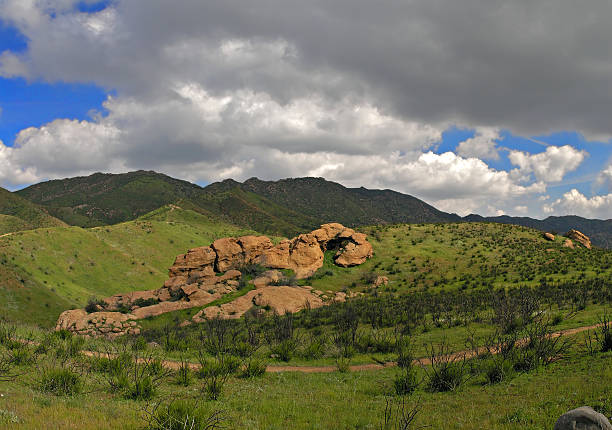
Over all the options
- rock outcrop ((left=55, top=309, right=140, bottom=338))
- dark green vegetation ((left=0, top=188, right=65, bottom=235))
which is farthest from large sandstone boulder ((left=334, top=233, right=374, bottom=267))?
dark green vegetation ((left=0, top=188, right=65, bottom=235))

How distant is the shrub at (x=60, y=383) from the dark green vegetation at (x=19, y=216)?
107 m

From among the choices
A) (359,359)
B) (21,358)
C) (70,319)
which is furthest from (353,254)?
(21,358)

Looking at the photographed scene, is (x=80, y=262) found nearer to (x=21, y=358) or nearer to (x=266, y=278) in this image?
(x=266, y=278)

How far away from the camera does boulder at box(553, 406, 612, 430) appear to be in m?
5.63

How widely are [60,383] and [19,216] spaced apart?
144 metres

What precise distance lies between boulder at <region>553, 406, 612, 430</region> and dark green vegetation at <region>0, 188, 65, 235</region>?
118119mm

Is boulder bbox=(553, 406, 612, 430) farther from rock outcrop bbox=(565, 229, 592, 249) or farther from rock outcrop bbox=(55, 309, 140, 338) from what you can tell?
rock outcrop bbox=(565, 229, 592, 249)

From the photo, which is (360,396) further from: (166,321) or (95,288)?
(95,288)

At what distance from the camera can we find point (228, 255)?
51250 millimetres

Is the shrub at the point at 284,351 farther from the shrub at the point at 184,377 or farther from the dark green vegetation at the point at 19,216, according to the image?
the dark green vegetation at the point at 19,216

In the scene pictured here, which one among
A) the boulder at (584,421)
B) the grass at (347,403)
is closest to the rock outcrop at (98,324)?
the grass at (347,403)

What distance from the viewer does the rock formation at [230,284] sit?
36000 millimetres

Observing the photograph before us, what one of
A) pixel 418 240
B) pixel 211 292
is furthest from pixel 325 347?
pixel 418 240

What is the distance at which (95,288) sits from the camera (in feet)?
205
